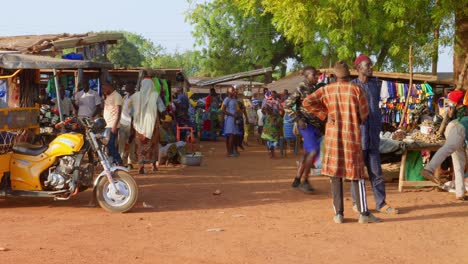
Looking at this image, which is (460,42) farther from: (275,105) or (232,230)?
(232,230)

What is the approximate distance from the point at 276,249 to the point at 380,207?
2.42 meters

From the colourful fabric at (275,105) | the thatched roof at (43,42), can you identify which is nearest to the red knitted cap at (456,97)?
the colourful fabric at (275,105)

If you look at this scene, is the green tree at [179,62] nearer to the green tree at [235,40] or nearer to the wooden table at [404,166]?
the green tree at [235,40]

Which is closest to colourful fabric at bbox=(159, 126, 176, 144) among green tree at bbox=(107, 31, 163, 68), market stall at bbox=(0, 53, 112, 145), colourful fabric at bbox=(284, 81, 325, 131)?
market stall at bbox=(0, 53, 112, 145)

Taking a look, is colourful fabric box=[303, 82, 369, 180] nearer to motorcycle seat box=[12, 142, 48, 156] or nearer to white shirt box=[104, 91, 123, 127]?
motorcycle seat box=[12, 142, 48, 156]

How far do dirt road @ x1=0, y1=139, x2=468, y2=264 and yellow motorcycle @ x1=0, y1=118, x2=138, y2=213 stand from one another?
0.25 meters

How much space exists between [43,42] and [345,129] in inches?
331

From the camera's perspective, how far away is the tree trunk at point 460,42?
16.4 meters

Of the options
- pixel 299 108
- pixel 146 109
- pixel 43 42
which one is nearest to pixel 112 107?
pixel 146 109

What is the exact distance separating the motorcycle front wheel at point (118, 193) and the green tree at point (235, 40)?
112ft

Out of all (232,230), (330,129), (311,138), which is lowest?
(232,230)

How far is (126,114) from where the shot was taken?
1247cm

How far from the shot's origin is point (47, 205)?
29.8 feet

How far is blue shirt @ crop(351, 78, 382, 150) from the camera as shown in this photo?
811 cm
